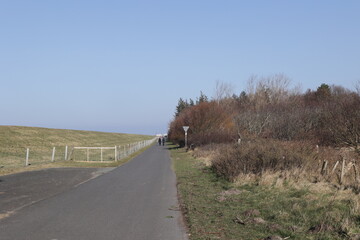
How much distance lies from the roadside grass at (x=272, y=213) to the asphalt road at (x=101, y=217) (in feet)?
1.89

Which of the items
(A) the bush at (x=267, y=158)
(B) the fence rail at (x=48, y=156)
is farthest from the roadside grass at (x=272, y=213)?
(B) the fence rail at (x=48, y=156)

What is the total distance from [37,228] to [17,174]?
12.8 metres

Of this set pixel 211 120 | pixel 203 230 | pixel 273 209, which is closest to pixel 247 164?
pixel 273 209

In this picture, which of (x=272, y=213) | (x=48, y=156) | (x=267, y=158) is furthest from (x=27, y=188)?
(x=48, y=156)

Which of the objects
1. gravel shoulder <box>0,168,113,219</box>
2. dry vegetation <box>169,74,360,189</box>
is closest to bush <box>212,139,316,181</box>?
dry vegetation <box>169,74,360,189</box>

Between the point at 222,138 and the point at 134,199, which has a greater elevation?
the point at 222,138

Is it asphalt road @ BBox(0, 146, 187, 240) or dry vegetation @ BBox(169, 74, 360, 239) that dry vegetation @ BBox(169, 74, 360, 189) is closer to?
dry vegetation @ BBox(169, 74, 360, 239)

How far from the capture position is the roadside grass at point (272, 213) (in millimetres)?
7031

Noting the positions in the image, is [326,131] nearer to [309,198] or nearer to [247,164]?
[247,164]

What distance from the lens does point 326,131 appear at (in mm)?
30547

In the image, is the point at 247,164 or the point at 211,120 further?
the point at 211,120

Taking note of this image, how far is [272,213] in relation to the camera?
8.66 metres

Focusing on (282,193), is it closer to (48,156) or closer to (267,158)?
(267,158)

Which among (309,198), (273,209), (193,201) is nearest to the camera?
(273,209)
